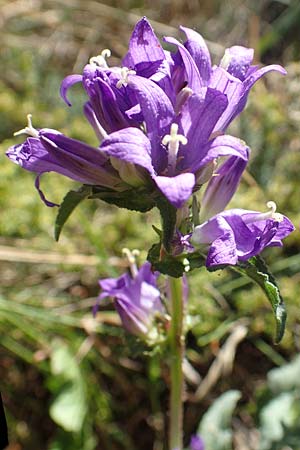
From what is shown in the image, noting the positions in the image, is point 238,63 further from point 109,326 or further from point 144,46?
point 109,326

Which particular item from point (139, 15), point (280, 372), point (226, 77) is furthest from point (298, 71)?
point (226, 77)

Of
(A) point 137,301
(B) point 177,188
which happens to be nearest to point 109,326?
(A) point 137,301

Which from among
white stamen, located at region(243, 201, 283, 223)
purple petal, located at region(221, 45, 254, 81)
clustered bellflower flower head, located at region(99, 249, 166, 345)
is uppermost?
purple petal, located at region(221, 45, 254, 81)

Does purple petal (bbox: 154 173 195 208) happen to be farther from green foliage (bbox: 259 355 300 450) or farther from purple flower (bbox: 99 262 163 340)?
green foliage (bbox: 259 355 300 450)

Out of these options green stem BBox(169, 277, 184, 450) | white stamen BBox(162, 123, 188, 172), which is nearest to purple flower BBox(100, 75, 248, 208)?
white stamen BBox(162, 123, 188, 172)

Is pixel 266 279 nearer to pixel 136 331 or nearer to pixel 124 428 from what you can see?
pixel 136 331

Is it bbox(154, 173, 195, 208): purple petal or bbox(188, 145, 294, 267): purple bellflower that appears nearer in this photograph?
bbox(154, 173, 195, 208): purple petal

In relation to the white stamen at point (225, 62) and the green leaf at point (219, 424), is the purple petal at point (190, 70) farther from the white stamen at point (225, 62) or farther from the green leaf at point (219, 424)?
the green leaf at point (219, 424)
